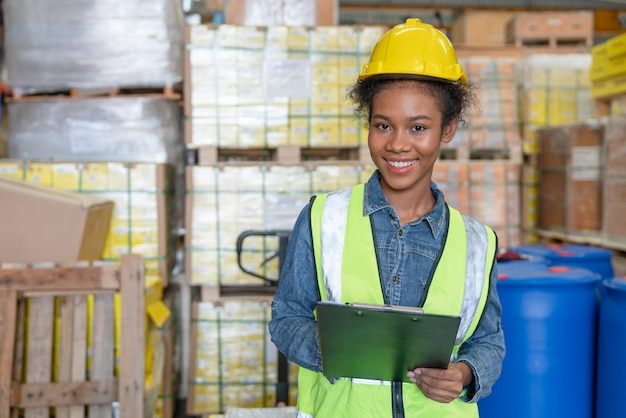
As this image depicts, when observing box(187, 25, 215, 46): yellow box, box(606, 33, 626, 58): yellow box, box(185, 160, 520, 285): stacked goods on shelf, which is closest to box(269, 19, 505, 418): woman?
box(185, 160, 520, 285): stacked goods on shelf

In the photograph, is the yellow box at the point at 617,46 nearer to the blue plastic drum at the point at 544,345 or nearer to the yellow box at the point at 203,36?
the blue plastic drum at the point at 544,345

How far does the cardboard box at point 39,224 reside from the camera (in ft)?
12.8

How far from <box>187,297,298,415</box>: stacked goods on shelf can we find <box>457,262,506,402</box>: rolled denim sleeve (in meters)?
2.97

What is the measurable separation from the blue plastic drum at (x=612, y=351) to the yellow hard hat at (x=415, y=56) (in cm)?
143

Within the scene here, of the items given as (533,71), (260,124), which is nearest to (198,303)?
(260,124)

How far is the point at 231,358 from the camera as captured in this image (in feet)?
14.9

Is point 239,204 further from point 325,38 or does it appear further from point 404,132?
point 404,132

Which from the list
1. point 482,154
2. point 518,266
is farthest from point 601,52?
point 518,266

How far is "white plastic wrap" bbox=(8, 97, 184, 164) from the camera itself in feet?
15.5

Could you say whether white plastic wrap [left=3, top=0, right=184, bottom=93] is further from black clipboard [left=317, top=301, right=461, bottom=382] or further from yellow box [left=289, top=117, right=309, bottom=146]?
black clipboard [left=317, top=301, right=461, bottom=382]

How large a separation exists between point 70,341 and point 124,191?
4.52 ft

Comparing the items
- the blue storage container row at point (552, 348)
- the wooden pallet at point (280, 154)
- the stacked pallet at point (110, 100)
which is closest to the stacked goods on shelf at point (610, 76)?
the wooden pallet at point (280, 154)

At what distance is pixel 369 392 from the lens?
1.55 m

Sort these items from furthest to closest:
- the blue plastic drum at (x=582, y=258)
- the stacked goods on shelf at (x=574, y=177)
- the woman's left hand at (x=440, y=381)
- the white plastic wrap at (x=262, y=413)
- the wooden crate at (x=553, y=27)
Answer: the wooden crate at (x=553, y=27), the stacked goods on shelf at (x=574, y=177), the blue plastic drum at (x=582, y=258), the white plastic wrap at (x=262, y=413), the woman's left hand at (x=440, y=381)
